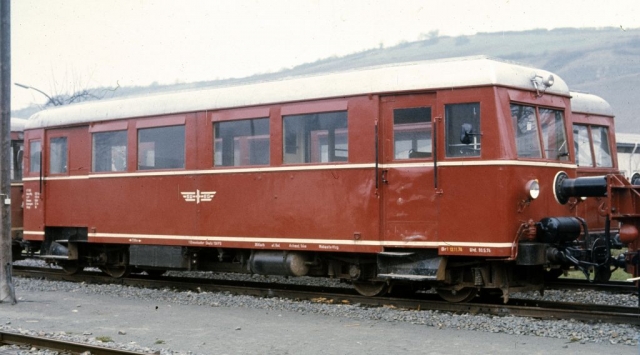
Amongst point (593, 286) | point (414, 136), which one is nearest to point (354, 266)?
point (414, 136)

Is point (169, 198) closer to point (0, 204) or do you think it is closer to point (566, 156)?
point (0, 204)

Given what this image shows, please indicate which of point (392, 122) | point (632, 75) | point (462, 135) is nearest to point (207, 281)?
point (392, 122)

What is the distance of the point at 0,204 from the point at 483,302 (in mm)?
7678

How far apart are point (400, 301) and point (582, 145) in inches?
254

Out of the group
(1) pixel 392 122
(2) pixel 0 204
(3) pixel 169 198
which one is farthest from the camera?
(3) pixel 169 198

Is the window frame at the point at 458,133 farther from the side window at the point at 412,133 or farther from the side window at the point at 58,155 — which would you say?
the side window at the point at 58,155

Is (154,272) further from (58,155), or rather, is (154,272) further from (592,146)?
(592,146)

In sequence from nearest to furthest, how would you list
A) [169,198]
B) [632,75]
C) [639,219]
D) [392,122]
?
[639,219] < [392,122] < [169,198] < [632,75]

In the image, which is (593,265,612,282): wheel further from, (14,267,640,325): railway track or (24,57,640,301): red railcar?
(14,267,640,325): railway track

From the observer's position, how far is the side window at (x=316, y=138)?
12070 millimetres

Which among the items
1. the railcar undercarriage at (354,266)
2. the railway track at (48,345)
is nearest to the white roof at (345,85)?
the railcar undercarriage at (354,266)

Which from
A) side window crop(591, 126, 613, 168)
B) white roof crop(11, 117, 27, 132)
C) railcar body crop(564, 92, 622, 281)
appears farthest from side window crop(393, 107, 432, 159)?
white roof crop(11, 117, 27, 132)

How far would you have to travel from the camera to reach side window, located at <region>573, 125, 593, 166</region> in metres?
15.9

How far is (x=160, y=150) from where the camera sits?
14430mm
